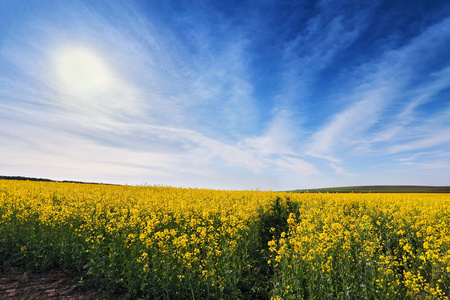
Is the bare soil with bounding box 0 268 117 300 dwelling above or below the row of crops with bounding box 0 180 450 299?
below

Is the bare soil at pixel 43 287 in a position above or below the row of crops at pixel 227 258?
below

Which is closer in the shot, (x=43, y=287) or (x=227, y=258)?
(x=43, y=287)

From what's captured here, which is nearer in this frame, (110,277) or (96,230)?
(110,277)

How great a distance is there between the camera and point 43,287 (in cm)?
563

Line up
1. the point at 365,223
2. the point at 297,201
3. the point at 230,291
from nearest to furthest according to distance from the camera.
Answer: the point at 230,291, the point at 365,223, the point at 297,201

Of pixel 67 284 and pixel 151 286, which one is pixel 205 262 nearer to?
pixel 151 286

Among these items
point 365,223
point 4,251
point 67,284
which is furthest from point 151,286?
point 365,223

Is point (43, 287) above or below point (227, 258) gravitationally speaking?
below

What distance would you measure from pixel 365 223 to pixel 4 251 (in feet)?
34.5

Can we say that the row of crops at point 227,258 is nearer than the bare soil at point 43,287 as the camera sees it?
Yes

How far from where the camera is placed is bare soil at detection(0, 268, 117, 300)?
17.3 ft

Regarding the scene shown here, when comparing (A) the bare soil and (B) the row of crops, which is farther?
(A) the bare soil

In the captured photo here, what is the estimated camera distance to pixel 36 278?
6.05m

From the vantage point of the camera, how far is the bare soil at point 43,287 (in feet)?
17.3
